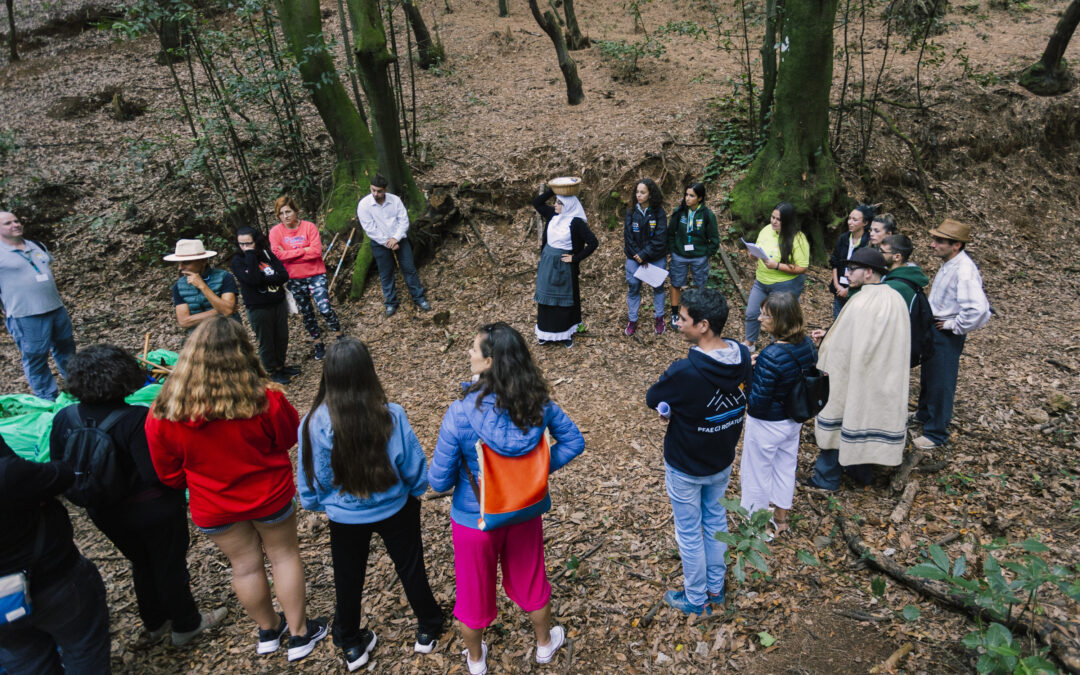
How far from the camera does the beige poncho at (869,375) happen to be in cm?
393

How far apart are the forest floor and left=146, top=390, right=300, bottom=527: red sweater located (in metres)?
1.11

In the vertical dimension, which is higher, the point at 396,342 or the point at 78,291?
the point at 78,291

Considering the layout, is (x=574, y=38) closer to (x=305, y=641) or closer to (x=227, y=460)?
(x=227, y=460)

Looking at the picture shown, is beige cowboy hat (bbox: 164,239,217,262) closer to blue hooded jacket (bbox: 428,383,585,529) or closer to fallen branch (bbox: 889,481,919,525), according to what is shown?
blue hooded jacket (bbox: 428,383,585,529)

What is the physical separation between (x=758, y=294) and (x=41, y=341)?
777 cm

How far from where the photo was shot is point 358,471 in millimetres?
2721

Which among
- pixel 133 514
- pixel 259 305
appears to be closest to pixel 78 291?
pixel 259 305

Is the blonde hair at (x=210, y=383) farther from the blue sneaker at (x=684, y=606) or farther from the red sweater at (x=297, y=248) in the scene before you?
the red sweater at (x=297, y=248)

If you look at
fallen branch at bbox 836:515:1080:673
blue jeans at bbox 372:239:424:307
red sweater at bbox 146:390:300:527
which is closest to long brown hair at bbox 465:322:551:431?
red sweater at bbox 146:390:300:527

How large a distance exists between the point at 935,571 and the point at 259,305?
632cm

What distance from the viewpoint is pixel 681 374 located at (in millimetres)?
2996

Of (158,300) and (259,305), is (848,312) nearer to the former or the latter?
(259,305)

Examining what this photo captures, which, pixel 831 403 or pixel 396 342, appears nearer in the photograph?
pixel 831 403

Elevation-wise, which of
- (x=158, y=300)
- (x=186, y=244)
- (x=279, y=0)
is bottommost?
(x=158, y=300)
